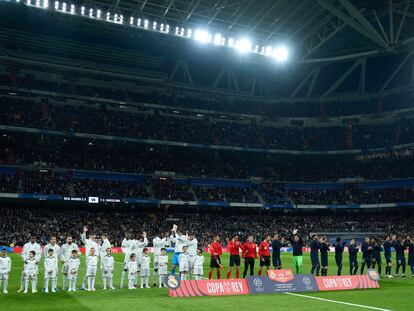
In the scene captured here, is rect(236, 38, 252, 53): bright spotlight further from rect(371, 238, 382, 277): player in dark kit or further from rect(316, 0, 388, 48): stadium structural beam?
rect(371, 238, 382, 277): player in dark kit

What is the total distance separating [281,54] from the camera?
6328 cm

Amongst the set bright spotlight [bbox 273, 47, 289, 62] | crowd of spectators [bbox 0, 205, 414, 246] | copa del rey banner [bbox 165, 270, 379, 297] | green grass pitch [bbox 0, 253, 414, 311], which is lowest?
green grass pitch [bbox 0, 253, 414, 311]

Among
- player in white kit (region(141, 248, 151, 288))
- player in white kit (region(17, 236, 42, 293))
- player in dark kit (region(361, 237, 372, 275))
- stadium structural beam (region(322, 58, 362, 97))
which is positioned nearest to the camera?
player in white kit (region(17, 236, 42, 293))

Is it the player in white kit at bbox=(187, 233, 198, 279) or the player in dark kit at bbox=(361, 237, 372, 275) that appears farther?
the player in dark kit at bbox=(361, 237, 372, 275)

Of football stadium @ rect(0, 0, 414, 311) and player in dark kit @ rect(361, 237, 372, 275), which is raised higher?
football stadium @ rect(0, 0, 414, 311)

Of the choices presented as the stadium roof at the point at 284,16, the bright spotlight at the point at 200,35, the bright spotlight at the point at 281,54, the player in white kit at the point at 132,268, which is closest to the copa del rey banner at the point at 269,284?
the player in white kit at the point at 132,268

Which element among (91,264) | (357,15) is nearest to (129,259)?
(91,264)

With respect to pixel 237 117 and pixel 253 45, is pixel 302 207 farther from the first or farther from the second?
Result: pixel 253 45

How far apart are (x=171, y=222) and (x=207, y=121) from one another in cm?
2003

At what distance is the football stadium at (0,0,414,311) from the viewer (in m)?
56.3

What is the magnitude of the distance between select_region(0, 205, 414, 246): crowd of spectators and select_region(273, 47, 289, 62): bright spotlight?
2271 cm

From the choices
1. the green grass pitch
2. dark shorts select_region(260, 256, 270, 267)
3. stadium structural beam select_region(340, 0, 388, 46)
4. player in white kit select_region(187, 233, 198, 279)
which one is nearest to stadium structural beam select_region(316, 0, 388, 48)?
stadium structural beam select_region(340, 0, 388, 46)

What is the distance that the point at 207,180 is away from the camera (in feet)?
234

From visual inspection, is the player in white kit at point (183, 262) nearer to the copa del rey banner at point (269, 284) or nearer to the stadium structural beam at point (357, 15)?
the copa del rey banner at point (269, 284)
